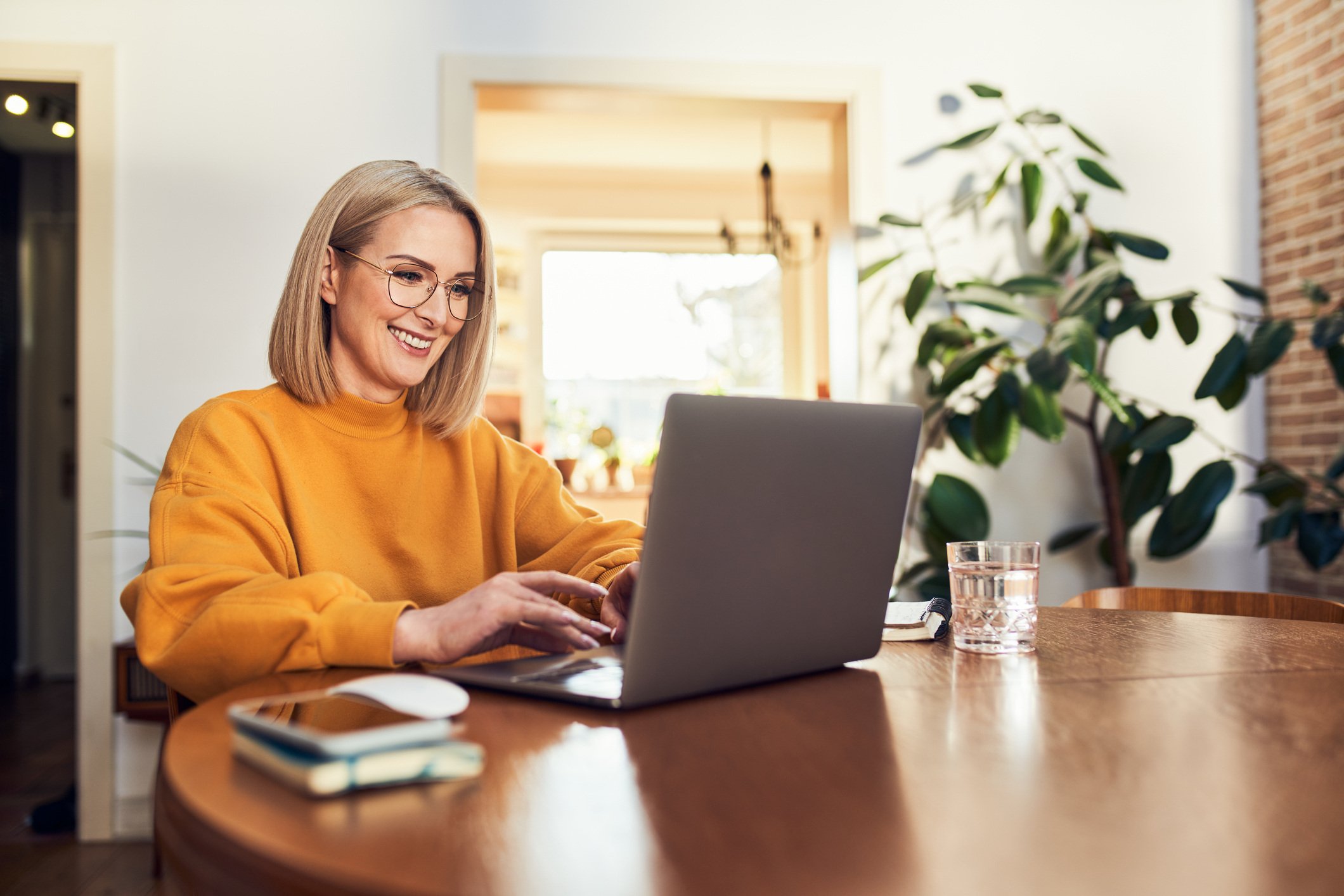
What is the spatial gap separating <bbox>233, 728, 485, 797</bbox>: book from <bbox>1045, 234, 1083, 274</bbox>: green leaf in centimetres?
298

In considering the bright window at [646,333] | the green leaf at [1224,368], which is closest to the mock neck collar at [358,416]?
the green leaf at [1224,368]

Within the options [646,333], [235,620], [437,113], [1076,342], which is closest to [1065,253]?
[1076,342]

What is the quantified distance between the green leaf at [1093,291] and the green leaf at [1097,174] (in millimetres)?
324

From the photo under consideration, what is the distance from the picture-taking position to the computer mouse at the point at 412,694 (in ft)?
2.21

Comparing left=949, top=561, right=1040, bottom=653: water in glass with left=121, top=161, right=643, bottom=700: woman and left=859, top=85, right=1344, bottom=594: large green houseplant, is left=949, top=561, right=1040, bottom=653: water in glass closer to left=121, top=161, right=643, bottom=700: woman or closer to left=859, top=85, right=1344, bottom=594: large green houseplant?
left=121, top=161, right=643, bottom=700: woman

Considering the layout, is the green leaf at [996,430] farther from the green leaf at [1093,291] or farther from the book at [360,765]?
the book at [360,765]

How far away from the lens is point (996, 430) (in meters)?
3.01

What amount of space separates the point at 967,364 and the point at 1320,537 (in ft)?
3.68

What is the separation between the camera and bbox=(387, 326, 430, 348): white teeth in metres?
1.50

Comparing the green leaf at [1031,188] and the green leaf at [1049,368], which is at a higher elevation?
the green leaf at [1031,188]

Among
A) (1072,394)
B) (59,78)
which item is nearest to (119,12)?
(59,78)

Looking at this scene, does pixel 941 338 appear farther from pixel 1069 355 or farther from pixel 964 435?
pixel 1069 355

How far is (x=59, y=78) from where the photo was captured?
10.2 feet

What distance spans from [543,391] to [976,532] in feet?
13.8
